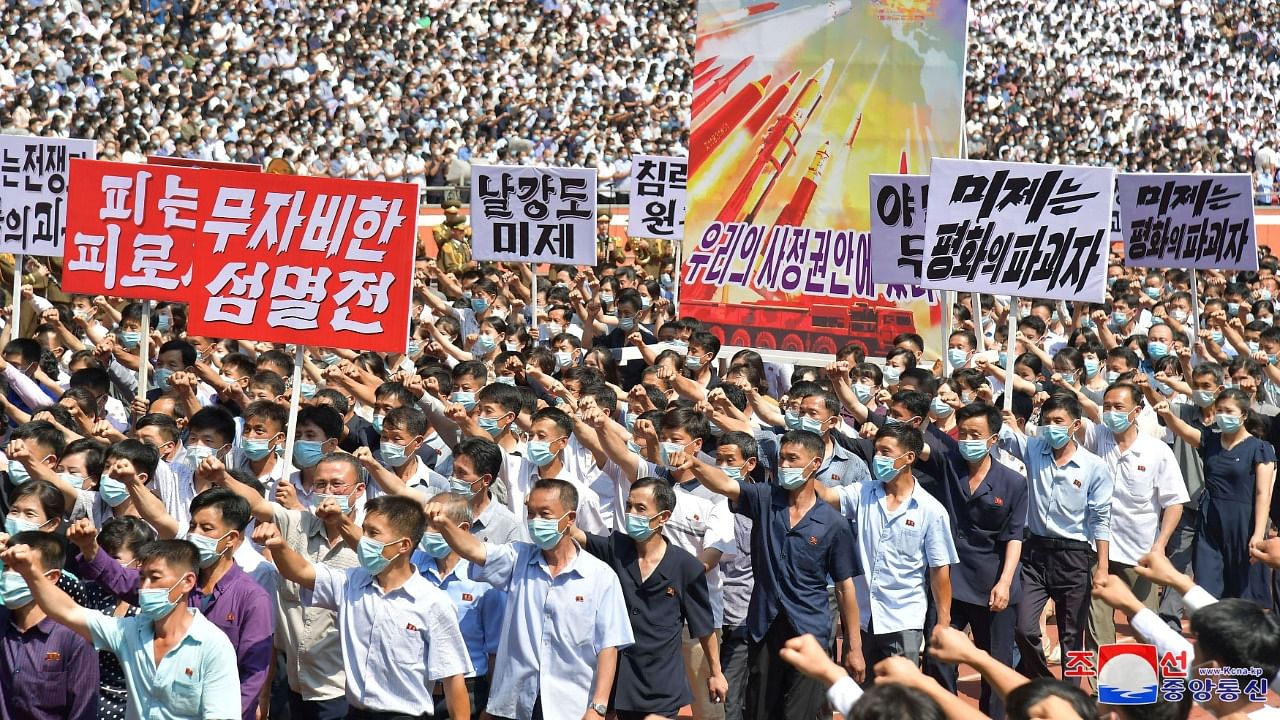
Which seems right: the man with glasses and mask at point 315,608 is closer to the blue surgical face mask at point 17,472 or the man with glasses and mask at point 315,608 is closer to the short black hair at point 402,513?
the short black hair at point 402,513

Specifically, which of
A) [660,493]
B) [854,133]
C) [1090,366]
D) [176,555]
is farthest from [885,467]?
[854,133]

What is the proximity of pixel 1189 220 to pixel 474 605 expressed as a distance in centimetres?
880

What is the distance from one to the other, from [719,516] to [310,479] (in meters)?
1.84

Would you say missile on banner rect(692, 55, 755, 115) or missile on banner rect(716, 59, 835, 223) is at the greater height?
missile on banner rect(692, 55, 755, 115)

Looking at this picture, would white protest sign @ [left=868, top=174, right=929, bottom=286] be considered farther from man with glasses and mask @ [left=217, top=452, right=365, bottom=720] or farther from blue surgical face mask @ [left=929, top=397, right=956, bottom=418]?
man with glasses and mask @ [left=217, top=452, right=365, bottom=720]

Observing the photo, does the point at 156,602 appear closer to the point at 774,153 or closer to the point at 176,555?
the point at 176,555

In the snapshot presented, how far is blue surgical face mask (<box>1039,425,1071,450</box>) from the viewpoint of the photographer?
8.31 metres

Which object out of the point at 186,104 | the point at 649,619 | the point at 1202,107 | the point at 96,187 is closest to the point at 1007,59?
the point at 1202,107

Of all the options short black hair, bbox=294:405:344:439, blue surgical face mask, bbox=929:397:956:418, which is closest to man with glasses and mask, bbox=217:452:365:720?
short black hair, bbox=294:405:344:439

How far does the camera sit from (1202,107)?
36.0 meters

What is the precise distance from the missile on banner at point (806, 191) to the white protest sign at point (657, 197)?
2.58 meters

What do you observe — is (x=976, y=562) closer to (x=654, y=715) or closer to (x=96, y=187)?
(x=654, y=715)

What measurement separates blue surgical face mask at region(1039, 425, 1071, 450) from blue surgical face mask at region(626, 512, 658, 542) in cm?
283

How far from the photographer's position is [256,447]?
764 centimetres
